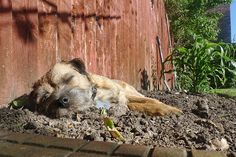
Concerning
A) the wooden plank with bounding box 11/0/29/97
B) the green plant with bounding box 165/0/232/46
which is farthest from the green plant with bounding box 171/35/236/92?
the green plant with bounding box 165/0/232/46

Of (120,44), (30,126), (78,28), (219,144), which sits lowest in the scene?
(219,144)

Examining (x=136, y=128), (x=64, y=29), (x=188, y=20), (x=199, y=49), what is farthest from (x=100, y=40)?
(x=188, y=20)

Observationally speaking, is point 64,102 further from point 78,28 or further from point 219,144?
point 78,28

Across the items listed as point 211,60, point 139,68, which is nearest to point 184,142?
point 211,60

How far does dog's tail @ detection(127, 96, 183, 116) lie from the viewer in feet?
11.0

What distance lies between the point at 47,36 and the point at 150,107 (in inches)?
37.8

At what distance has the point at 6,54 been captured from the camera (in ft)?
10.2

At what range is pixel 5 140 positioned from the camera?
214cm

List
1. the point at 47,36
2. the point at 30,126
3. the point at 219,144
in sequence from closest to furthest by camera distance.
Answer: the point at 219,144, the point at 30,126, the point at 47,36

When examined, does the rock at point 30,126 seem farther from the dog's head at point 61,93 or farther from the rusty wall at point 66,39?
the rusty wall at point 66,39

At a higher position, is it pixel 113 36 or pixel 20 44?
pixel 113 36

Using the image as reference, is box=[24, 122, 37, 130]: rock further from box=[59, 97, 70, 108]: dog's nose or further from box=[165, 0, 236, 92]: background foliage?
box=[165, 0, 236, 92]: background foliage

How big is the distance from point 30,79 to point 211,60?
3430mm

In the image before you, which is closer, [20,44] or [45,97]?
[45,97]
